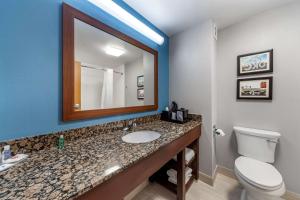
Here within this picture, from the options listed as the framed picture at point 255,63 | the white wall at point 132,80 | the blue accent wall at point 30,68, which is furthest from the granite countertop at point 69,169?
the framed picture at point 255,63

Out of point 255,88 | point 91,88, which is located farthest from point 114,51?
point 255,88

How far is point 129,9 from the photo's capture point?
4.49 ft

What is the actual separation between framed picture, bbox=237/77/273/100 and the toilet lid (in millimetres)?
748

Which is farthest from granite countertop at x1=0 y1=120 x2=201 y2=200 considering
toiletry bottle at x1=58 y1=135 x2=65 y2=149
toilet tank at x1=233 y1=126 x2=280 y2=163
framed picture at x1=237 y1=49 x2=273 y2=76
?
framed picture at x1=237 y1=49 x2=273 y2=76

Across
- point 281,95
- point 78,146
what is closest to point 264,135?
point 281,95

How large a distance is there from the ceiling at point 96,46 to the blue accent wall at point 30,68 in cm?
13

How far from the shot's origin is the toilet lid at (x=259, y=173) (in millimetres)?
1056

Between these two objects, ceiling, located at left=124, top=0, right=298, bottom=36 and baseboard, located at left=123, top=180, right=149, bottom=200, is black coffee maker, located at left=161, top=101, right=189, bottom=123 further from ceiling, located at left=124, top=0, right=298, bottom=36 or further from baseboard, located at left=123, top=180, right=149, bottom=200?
ceiling, located at left=124, top=0, right=298, bottom=36

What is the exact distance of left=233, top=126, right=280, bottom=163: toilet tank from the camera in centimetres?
139

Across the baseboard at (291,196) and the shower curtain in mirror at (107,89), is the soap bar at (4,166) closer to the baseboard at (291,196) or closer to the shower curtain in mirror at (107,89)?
the shower curtain in mirror at (107,89)

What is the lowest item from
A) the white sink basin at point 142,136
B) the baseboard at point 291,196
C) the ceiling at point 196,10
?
the baseboard at point 291,196

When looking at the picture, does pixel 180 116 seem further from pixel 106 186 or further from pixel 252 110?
pixel 106 186

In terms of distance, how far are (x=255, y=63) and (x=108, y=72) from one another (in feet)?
5.75

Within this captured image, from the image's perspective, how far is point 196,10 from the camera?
4.70 ft
